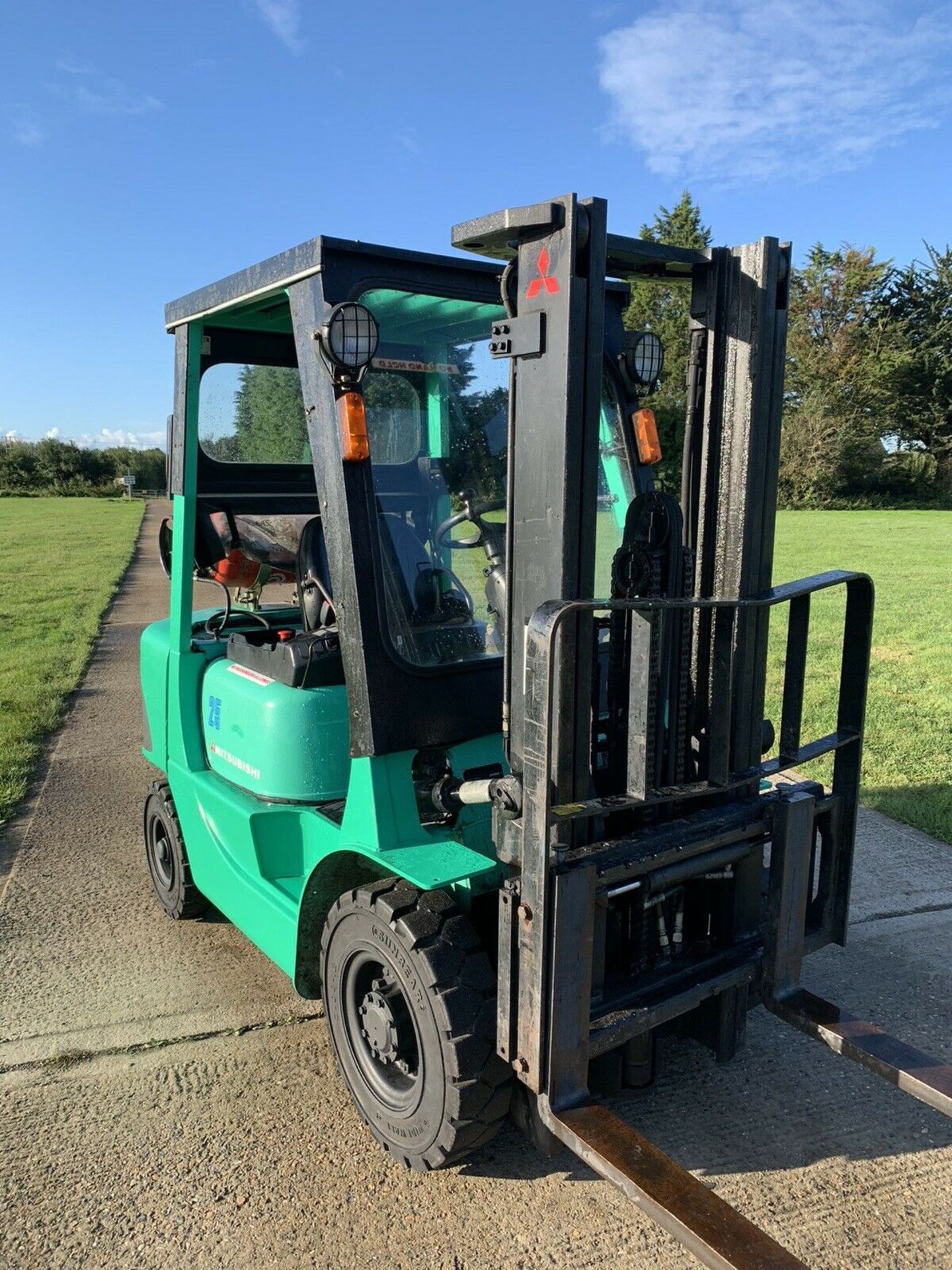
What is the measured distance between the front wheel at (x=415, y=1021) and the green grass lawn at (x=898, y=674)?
13.1 feet

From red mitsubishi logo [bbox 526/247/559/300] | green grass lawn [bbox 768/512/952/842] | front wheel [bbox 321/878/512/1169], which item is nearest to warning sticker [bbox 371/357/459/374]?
red mitsubishi logo [bbox 526/247/559/300]

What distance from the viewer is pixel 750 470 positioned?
8.46 ft

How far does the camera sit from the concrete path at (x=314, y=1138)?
100 inches

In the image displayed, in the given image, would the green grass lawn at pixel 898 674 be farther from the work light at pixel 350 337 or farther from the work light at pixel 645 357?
the work light at pixel 350 337

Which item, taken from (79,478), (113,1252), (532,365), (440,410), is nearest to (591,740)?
(532,365)

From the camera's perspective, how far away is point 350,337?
255cm

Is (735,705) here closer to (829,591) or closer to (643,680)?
(643,680)

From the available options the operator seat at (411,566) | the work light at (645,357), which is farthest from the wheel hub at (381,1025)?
the work light at (645,357)

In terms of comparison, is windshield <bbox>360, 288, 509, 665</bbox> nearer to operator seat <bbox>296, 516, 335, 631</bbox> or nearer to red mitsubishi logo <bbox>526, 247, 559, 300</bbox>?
operator seat <bbox>296, 516, 335, 631</bbox>

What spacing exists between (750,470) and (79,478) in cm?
6469

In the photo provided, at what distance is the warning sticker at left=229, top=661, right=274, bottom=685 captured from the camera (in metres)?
3.35

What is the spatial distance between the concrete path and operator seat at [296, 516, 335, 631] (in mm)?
1520

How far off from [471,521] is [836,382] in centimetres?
4622

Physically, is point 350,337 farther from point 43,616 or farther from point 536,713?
point 43,616
